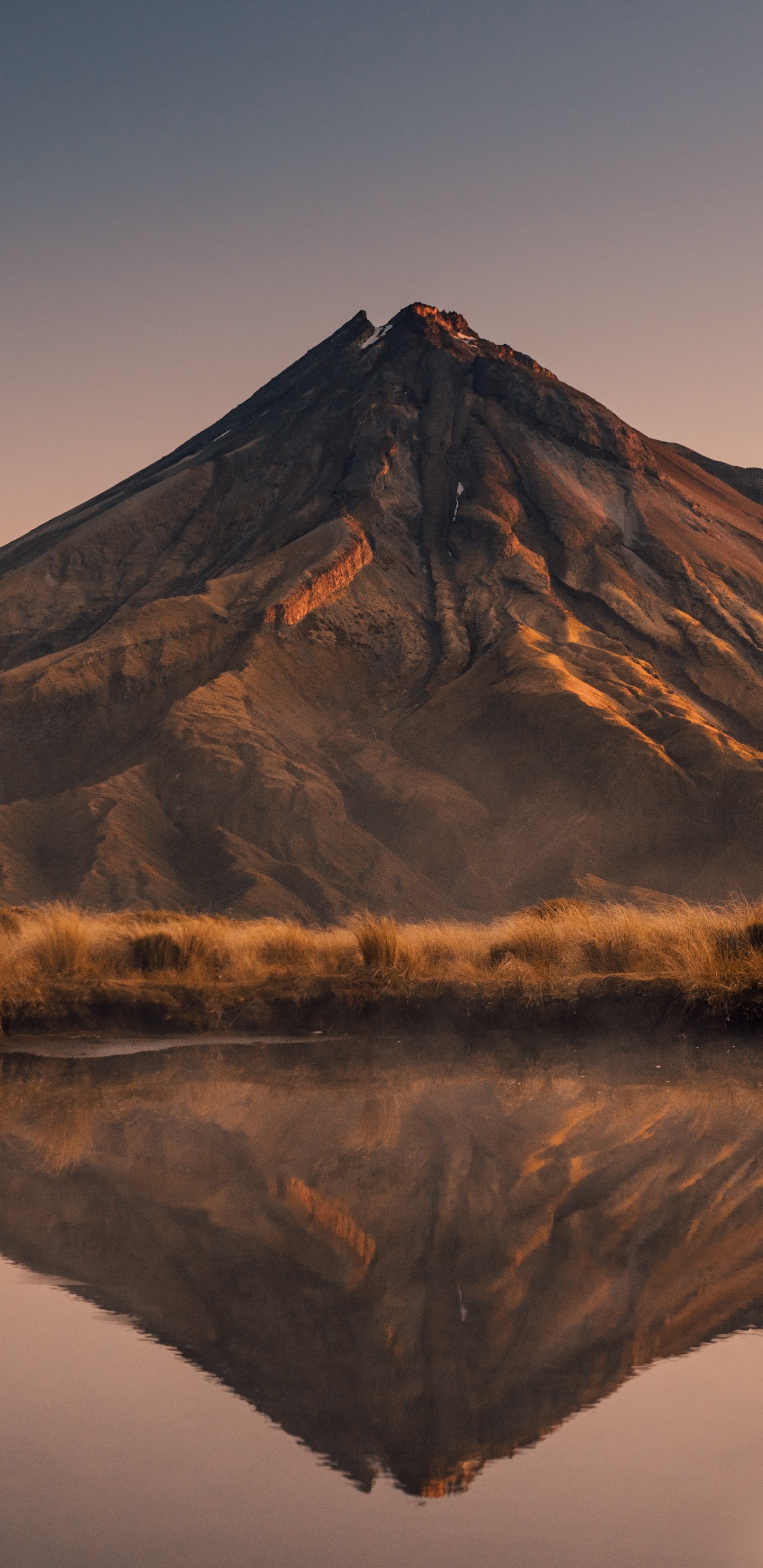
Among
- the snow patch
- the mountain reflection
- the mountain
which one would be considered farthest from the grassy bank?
the snow patch

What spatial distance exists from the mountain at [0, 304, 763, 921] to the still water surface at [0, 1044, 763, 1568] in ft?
137

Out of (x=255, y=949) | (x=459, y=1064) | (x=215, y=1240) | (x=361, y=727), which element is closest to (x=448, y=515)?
(x=361, y=727)

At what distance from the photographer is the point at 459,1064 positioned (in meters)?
12.6

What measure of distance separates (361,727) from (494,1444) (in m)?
66.0

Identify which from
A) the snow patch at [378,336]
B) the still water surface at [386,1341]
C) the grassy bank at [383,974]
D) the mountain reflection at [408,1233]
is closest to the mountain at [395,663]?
the snow patch at [378,336]

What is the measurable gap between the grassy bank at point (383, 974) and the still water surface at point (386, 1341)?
4588mm

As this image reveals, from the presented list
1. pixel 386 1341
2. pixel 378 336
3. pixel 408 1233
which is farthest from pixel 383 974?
pixel 378 336

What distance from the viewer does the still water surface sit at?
13.3ft

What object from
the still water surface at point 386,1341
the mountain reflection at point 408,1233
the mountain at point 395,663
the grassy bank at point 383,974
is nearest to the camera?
the still water surface at point 386,1341

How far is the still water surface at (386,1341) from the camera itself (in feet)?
13.3

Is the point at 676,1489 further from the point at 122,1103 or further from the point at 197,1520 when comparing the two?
the point at 122,1103

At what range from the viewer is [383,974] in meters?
16.0

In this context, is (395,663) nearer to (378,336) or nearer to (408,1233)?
(378,336)

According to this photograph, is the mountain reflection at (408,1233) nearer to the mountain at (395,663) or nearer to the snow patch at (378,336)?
the mountain at (395,663)
